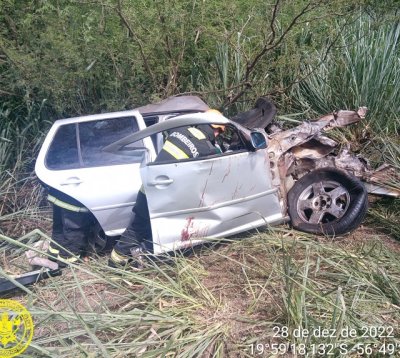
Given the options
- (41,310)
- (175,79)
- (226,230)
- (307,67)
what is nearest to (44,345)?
(41,310)

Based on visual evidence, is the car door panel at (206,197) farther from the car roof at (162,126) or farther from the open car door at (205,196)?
the car roof at (162,126)

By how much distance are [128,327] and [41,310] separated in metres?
0.57

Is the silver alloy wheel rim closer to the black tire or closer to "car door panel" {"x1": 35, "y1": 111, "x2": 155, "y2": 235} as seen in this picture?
the black tire

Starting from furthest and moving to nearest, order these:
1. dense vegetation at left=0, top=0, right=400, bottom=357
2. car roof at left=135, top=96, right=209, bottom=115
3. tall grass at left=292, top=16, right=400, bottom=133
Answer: tall grass at left=292, top=16, right=400, bottom=133, car roof at left=135, top=96, right=209, bottom=115, dense vegetation at left=0, top=0, right=400, bottom=357

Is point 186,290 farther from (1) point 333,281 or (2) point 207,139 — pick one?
(2) point 207,139

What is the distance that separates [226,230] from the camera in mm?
4805

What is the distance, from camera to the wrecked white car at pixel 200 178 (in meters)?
4.57

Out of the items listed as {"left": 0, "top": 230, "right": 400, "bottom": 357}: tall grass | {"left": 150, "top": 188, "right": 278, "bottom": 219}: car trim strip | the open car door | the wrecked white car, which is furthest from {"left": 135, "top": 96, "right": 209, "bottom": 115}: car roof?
{"left": 0, "top": 230, "right": 400, "bottom": 357}: tall grass

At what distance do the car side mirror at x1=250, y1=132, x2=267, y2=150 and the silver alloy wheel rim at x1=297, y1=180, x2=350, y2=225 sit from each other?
744 mm

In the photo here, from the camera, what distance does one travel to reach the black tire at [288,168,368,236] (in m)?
5.03

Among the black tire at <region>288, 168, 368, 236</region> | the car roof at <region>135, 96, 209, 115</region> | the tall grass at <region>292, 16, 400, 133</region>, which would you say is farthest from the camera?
the tall grass at <region>292, 16, 400, 133</region>

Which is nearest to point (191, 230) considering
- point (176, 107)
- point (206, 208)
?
point (206, 208)

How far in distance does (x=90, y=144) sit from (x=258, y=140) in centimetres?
152

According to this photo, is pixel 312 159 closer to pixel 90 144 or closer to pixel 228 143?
pixel 228 143
